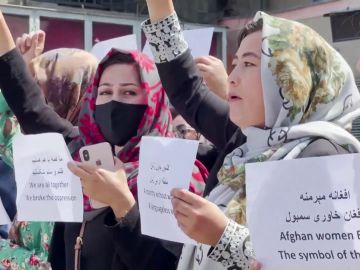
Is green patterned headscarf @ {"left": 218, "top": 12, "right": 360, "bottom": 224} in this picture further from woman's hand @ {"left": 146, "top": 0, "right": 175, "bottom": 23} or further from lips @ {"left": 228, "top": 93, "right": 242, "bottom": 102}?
woman's hand @ {"left": 146, "top": 0, "right": 175, "bottom": 23}

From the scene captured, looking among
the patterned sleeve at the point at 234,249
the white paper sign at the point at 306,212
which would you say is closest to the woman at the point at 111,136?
the patterned sleeve at the point at 234,249

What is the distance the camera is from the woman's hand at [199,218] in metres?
1.33

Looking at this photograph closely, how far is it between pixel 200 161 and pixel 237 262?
747 millimetres

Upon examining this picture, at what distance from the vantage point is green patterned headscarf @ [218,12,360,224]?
1485 millimetres

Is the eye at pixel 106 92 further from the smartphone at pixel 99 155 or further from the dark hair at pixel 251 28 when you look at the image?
the dark hair at pixel 251 28

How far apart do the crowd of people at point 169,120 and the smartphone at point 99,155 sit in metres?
0.03

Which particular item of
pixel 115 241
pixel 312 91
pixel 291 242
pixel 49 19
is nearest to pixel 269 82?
pixel 312 91

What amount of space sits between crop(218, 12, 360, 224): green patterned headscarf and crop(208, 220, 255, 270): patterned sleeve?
Answer: 97 mm

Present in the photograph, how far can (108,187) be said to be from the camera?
1675mm

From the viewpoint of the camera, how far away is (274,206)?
1.26 m

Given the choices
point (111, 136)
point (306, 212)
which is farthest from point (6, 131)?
point (306, 212)

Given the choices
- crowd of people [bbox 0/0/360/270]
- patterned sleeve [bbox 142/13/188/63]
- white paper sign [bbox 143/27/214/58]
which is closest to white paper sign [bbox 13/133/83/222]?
crowd of people [bbox 0/0/360/270]

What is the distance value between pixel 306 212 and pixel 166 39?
79cm

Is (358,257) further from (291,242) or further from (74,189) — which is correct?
(74,189)
